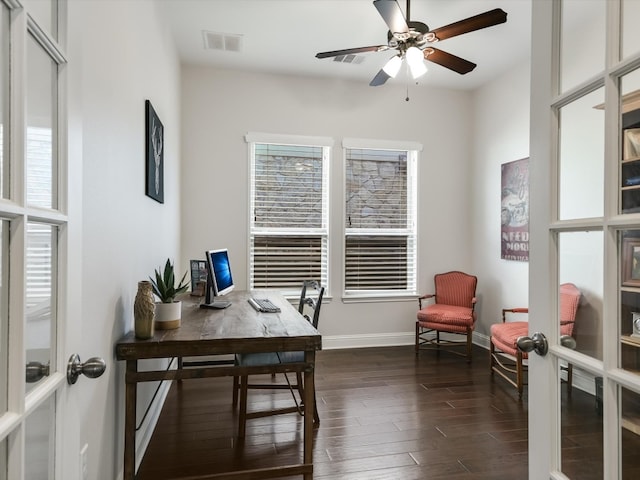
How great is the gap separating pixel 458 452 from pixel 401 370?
4.80 ft

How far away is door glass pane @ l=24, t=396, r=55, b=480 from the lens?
29.7 inches

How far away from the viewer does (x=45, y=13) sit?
32.0 inches

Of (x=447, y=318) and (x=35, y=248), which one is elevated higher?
(x=35, y=248)

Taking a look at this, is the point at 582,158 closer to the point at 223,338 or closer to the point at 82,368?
the point at 82,368

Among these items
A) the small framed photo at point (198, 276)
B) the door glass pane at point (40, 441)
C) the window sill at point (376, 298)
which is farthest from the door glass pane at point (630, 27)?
the window sill at point (376, 298)

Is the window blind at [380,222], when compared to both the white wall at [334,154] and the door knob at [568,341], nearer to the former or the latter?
the white wall at [334,154]

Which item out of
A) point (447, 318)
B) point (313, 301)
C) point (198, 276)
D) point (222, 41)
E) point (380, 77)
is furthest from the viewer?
point (447, 318)

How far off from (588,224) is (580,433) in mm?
494

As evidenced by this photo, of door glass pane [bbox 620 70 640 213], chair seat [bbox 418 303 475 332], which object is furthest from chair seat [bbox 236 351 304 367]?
chair seat [bbox 418 303 475 332]

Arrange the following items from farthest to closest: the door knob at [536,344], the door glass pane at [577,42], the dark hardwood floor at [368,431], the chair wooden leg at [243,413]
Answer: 1. the chair wooden leg at [243,413]
2. the dark hardwood floor at [368,431]
3. the door knob at [536,344]
4. the door glass pane at [577,42]

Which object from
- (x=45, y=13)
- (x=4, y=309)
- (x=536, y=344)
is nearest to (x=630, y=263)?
(x=536, y=344)

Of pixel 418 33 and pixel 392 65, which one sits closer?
pixel 418 33

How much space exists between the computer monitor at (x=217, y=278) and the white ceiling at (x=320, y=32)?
196 centimetres

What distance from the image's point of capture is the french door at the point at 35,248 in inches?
26.5
